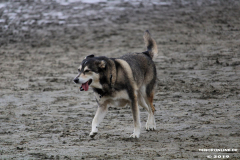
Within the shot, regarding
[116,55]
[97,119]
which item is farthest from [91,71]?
[116,55]

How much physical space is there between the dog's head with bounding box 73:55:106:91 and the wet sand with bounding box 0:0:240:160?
2.92 feet

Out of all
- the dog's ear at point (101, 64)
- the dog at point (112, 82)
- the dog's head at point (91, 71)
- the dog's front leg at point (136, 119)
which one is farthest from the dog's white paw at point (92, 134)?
the dog's ear at point (101, 64)

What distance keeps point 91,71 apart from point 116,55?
7649 millimetres

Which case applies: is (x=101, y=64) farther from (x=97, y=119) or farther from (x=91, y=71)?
(x=97, y=119)

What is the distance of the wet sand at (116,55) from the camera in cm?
643

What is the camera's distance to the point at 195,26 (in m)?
17.1

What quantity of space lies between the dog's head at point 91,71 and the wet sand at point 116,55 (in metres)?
0.89

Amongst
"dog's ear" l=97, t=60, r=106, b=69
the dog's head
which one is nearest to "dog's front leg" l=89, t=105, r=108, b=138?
the dog's head

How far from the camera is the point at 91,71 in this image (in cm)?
647

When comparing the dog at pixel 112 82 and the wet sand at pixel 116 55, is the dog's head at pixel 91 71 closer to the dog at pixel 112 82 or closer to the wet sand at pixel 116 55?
the dog at pixel 112 82

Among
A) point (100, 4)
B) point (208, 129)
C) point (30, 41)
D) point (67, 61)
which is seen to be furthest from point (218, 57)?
point (100, 4)

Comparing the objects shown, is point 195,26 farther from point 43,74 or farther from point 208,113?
point 208,113

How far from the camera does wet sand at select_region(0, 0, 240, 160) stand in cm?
643

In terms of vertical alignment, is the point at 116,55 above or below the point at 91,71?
below
